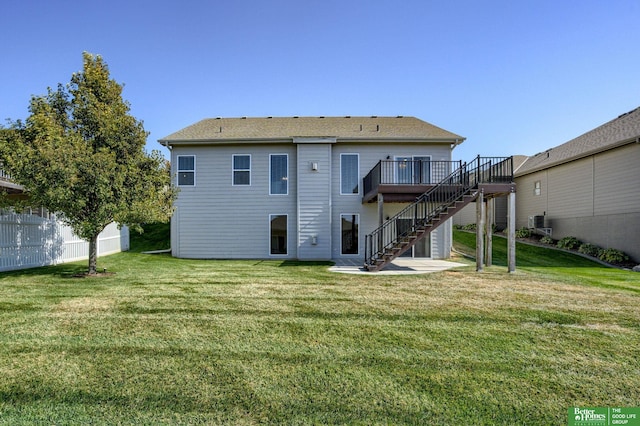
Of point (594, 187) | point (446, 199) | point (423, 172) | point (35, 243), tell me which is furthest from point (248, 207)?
point (594, 187)

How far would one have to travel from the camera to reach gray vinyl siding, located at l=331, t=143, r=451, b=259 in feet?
42.3

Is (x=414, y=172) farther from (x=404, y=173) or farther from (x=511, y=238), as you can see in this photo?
(x=511, y=238)

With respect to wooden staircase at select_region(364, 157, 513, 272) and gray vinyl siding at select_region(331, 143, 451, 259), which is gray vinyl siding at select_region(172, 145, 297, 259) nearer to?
gray vinyl siding at select_region(331, 143, 451, 259)

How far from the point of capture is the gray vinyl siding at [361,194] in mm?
12898

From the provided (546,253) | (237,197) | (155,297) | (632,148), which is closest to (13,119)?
(155,297)

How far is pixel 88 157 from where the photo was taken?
7320mm

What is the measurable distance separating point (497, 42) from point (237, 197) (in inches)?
450

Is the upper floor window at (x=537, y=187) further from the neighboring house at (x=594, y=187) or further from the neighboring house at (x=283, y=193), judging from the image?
the neighboring house at (x=283, y=193)

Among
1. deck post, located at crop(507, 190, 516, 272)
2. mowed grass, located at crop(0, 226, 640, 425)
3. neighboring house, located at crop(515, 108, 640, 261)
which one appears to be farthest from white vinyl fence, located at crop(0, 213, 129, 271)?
neighboring house, located at crop(515, 108, 640, 261)

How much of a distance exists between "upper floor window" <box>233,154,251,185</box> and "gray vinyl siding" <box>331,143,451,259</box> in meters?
3.66

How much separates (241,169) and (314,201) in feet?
11.4

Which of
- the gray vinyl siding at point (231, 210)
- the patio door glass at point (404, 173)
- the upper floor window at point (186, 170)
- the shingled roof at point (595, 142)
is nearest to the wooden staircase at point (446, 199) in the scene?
the patio door glass at point (404, 173)

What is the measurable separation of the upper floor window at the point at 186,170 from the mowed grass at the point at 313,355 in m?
7.31

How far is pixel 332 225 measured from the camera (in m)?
13.0
